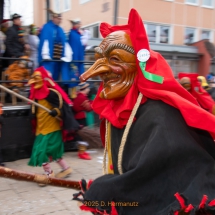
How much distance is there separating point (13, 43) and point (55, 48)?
0.84m

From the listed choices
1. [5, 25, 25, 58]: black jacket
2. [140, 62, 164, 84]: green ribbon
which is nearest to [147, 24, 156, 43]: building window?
[5, 25, 25, 58]: black jacket

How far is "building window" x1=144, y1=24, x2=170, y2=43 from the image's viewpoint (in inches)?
585

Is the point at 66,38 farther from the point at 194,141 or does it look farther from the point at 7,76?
the point at 194,141

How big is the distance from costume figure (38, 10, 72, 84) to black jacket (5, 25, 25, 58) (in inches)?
17.1

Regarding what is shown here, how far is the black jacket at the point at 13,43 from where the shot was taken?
613 centimetres

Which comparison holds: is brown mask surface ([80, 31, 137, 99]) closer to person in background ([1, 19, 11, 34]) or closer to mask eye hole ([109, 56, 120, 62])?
mask eye hole ([109, 56, 120, 62])

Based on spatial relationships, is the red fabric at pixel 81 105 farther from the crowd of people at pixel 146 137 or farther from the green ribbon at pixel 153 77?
the green ribbon at pixel 153 77

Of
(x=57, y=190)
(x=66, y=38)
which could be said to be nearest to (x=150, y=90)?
(x=57, y=190)

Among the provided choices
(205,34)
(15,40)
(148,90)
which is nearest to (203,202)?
(148,90)

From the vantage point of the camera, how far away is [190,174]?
1.45 m

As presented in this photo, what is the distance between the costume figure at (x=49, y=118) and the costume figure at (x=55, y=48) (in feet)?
4.87

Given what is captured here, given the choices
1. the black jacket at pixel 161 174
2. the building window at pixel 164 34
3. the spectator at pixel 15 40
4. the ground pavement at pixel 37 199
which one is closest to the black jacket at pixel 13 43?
the spectator at pixel 15 40

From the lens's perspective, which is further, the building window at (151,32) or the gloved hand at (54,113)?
the building window at (151,32)

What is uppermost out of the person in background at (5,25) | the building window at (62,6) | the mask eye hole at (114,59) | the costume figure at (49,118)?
the building window at (62,6)
